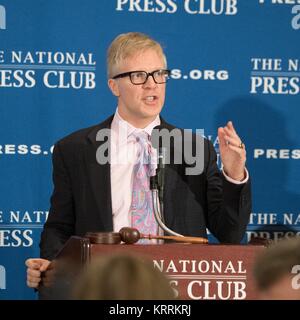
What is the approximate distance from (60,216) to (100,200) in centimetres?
21

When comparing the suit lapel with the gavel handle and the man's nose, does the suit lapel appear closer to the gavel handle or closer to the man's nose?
the man's nose

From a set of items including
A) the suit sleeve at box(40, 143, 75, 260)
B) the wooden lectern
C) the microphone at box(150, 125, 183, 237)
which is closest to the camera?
the wooden lectern

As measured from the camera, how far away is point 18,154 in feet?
16.8

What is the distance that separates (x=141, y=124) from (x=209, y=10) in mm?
1049

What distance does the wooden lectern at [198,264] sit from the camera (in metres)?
3.23

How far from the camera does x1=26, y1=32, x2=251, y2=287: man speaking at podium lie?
4.24 meters

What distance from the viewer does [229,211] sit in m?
3.96

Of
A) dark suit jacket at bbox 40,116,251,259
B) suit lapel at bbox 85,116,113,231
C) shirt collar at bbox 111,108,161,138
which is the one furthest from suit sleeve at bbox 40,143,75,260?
shirt collar at bbox 111,108,161,138

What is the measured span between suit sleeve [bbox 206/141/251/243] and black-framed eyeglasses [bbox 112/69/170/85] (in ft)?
2.06

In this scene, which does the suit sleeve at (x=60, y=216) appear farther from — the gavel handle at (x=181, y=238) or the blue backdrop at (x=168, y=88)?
the gavel handle at (x=181, y=238)

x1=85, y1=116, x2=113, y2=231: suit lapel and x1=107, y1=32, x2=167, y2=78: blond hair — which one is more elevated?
x1=107, y1=32, x2=167, y2=78: blond hair
